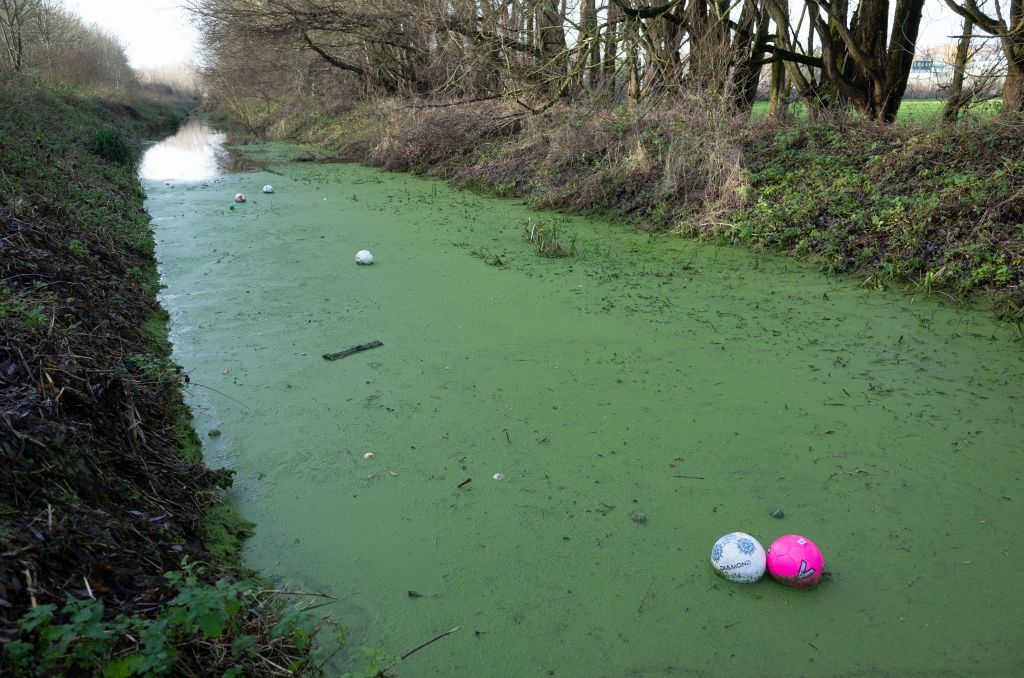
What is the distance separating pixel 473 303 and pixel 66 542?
10.2 feet

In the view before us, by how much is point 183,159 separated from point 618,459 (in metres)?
15.0

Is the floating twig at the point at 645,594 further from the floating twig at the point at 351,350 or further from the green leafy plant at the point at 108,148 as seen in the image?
the green leafy plant at the point at 108,148

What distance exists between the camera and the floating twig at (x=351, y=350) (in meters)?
3.70

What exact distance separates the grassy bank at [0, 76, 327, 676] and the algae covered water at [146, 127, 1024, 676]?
0.22 metres

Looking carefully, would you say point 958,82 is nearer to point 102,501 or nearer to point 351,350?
point 351,350

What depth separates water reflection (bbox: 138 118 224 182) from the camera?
38.1 ft

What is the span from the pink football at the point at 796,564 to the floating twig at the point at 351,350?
2444 mm

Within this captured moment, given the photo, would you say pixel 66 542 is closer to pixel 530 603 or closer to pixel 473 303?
pixel 530 603

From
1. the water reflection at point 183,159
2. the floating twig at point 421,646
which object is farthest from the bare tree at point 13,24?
the floating twig at point 421,646

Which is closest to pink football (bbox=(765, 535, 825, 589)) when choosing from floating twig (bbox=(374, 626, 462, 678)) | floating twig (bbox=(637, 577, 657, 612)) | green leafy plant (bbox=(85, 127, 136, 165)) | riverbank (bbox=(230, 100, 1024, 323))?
floating twig (bbox=(637, 577, 657, 612))

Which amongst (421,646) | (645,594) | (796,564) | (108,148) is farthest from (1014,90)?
(108,148)

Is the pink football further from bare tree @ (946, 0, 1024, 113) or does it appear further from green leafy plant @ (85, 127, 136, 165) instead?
green leafy plant @ (85, 127, 136, 165)

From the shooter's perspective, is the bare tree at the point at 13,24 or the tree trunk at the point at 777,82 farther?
the bare tree at the point at 13,24

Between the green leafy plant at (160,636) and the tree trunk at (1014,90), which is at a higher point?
the tree trunk at (1014,90)
